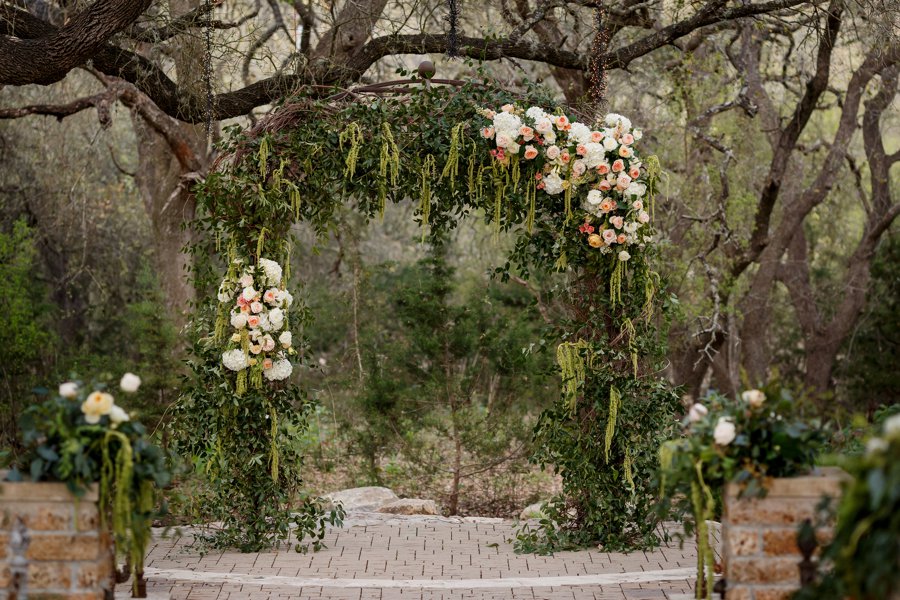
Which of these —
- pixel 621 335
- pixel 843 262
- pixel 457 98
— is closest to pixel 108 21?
pixel 457 98

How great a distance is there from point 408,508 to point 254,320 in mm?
2636

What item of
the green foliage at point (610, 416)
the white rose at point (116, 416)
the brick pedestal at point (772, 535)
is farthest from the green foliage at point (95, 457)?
the green foliage at point (610, 416)

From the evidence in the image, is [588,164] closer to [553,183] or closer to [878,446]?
[553,183]

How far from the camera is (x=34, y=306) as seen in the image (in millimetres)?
11336

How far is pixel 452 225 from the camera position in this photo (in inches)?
264

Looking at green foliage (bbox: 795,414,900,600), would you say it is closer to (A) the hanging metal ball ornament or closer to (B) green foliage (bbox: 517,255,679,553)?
(B) green foliage (bbox: 517,255,679,553)

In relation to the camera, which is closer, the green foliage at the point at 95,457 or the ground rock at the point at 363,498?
the green foliage at the point at 95,457

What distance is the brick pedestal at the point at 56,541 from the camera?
3875mm

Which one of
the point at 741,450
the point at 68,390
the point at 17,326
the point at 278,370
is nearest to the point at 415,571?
the point at 278,370

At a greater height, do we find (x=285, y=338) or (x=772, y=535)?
(x=285, y=338)

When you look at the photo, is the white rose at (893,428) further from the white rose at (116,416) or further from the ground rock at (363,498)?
the ground rock at (363,498)

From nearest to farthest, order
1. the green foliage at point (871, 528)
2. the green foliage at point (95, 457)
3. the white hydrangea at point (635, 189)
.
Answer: the green foliage at point (871, 528), the green foliage at point (95, 457), the white hydrangea at point (635, 189)

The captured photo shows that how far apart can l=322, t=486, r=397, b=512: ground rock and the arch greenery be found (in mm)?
1562

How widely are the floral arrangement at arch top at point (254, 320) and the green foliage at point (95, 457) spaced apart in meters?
2.11
